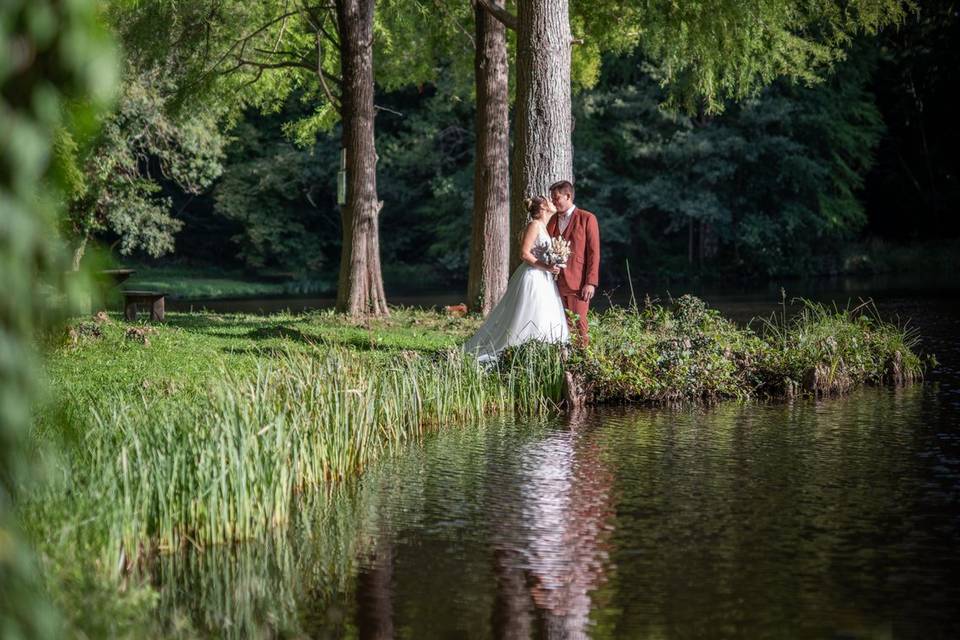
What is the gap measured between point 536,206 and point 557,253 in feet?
2.06

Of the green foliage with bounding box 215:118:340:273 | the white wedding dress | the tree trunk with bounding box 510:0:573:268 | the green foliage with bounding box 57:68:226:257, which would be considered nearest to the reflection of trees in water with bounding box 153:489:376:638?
the white wedding dress

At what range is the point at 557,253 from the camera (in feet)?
46.4

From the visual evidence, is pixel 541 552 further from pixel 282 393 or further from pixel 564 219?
pixel 564 219

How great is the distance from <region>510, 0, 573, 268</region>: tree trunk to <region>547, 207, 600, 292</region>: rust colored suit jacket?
601mm

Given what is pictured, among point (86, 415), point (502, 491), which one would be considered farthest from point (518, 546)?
point (86, 415)

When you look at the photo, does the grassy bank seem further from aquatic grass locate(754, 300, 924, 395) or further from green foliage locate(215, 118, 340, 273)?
green foliage locate(215, 118, 340, 273)

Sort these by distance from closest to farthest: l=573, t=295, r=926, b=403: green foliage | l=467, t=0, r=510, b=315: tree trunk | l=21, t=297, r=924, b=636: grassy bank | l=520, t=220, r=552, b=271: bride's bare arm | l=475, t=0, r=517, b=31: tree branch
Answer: l=21, t=297, r=924, b=636: grassy bank → l=573, t=295, r=926, b=403: green foliage → l=520, t=220, r=552, b=271: bride's bare arm → l=475, t=0, r=517, b=31: tree branch → l=467, t=0, r=510, b=315: tree trunk

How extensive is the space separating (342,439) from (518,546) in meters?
2.73

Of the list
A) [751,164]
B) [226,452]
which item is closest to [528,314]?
[226,452]

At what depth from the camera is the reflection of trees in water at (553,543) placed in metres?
6.02

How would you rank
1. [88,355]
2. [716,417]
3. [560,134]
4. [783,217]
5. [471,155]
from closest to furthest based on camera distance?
[716,417], [88,355], [560,134], [783,217], [471,155]

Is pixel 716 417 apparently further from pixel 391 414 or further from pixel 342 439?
pixel 342 439

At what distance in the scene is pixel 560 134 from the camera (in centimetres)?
1500

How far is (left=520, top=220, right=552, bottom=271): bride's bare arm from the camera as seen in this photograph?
14.1m
